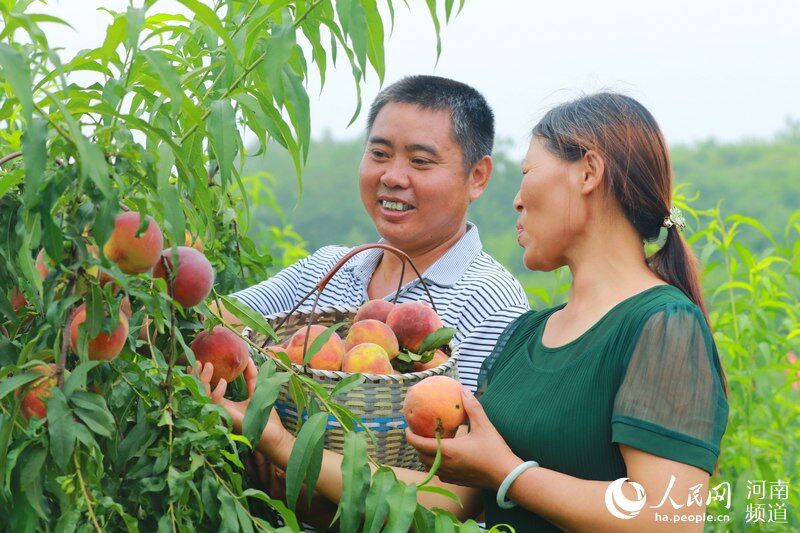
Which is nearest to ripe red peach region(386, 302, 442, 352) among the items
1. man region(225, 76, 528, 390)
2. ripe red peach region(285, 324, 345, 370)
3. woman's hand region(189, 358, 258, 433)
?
ripe red peach region(285, 324, 345, 370)

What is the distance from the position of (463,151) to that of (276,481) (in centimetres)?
130

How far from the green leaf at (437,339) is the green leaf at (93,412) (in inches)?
35.8

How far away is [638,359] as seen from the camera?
169 cm

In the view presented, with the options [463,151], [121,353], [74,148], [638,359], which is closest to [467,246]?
[463,151]

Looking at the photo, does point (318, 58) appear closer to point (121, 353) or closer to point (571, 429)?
point (121, 353)

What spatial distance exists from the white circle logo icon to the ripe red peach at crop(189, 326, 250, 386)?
643mm

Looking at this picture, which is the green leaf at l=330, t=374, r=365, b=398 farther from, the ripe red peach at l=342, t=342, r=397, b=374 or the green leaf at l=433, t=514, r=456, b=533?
the ripe red peach at l=342, t=342, r=397, b=374

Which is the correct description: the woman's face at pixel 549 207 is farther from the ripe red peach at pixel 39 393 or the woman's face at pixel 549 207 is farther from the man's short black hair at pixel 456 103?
the ripe red peach at pixel 39 393

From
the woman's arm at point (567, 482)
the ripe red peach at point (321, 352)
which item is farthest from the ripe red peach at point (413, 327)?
the woman's arm at point (567, 482)

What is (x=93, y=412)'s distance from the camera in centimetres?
117

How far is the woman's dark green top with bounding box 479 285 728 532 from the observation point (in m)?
1.64

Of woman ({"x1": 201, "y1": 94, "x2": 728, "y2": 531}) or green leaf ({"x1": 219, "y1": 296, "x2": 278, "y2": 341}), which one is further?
woman ({"x1": 201, "y1": 94, "x2": 728, "y2": 531})

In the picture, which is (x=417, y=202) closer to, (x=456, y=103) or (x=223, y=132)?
(x=456, y=103)

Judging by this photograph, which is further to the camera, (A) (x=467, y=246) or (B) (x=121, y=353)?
(A) (x=467, y=246)
